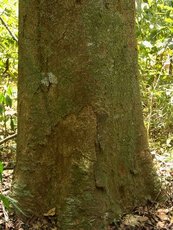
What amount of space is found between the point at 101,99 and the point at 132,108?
269mm

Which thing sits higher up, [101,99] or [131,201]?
[101,99]

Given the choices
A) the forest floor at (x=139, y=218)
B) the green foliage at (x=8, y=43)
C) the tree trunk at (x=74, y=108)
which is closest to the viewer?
the tree trunk at (x=74, y=108)

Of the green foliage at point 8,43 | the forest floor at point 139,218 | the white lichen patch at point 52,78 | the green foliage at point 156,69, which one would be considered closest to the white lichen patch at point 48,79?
the white lichen patch at point 52,78

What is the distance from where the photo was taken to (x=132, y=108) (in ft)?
7.73

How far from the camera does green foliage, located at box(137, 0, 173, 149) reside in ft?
13.1

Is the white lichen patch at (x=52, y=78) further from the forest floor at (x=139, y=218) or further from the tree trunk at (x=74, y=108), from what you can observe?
the forest floor at (x=139, y=218)

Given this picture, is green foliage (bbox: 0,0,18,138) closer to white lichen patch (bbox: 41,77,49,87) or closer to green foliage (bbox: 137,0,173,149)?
green foliage (bbox: 137,0,173,149)

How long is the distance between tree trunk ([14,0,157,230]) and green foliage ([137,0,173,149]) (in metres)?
1.61

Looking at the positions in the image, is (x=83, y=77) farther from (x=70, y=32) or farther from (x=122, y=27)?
(x=122, y=27)

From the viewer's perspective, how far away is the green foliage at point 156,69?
4004mm

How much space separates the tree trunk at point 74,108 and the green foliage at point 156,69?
5.28ft

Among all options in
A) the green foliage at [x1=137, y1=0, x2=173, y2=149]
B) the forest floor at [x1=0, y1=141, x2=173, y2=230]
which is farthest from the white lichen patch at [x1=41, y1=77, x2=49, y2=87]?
the green foliage at [x1=137, y1=0, x2=173, y2=149]

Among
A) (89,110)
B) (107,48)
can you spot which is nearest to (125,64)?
(107,48)

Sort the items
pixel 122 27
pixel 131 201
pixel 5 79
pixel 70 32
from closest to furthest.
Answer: pixel 70 32 → pixel 122 27 → pixel 131 201 → pixel 5 79
